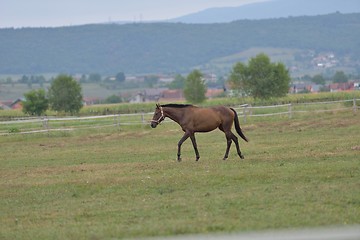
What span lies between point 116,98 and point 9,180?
Answer: 133m

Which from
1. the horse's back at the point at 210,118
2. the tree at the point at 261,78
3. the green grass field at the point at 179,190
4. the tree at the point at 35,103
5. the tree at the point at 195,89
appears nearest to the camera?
the green grass field at the point at 179,190

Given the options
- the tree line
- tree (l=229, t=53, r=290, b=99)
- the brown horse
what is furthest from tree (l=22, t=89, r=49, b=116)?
the brown horse

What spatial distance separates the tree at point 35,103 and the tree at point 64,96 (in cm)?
89

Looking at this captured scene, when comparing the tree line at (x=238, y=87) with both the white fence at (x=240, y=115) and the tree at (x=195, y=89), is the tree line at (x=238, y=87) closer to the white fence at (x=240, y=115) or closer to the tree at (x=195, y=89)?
the tree at (x=195, y=89)

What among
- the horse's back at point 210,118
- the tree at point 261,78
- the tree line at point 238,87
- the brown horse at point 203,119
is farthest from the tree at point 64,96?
the horse's back at point 210,118

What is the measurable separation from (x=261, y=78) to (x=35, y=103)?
2502cm

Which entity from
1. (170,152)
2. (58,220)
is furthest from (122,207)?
(170,152)

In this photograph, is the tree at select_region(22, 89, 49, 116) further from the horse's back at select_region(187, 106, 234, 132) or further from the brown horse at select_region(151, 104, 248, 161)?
the horse's back at select_region(187, 106, 234, 132)

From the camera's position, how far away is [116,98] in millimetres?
153000

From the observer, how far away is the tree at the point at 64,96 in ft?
288

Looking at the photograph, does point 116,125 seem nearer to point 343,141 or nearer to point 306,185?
point 343,141

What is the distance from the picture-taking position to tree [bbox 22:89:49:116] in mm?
83688

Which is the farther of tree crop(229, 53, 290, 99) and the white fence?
tree crop(229, 53, 290, 99)

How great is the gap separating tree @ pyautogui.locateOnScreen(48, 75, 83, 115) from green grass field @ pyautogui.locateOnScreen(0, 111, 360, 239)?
5832 cm
